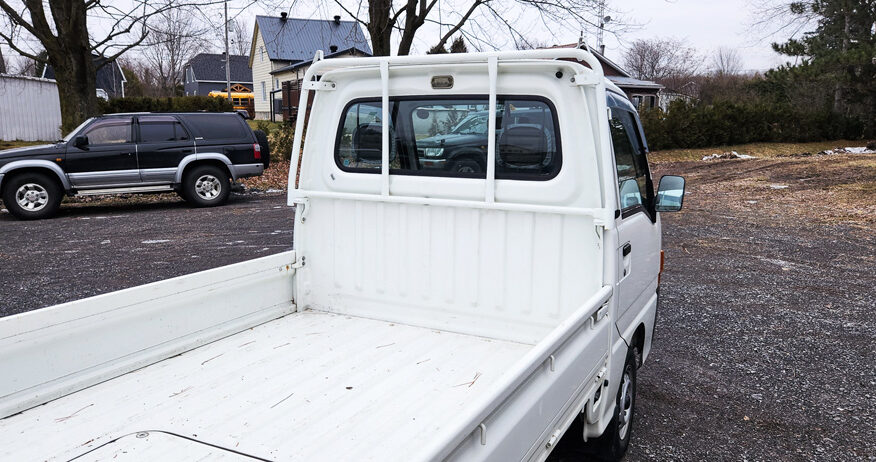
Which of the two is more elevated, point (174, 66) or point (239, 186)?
point (174, 66)

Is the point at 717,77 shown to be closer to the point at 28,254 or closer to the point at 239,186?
the point at 239,186

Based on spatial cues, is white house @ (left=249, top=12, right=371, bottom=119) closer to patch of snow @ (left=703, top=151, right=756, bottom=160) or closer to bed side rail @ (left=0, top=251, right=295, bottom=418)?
patch of snow @ (left=703, top=151, right=756, bottom=160)

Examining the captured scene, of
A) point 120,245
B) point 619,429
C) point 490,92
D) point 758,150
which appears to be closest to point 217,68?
point 758,150

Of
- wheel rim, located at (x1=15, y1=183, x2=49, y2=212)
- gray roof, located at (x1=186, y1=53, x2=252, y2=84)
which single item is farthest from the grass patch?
gray roof, located at (x1=186, y1=53, x2=252, y2=84)

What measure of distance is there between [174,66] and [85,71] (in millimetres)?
43116

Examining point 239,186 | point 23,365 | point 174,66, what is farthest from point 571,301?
point 174,66

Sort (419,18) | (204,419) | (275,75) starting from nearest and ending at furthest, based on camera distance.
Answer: (204,419)
(419,18)
(275,75)

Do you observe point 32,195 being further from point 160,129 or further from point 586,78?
point 586,78

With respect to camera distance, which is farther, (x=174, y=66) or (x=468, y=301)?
(x=174, y=66)

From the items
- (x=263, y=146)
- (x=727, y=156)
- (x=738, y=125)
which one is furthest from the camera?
(x=738, y=125)

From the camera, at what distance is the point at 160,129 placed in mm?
13094

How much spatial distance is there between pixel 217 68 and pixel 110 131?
6248cm

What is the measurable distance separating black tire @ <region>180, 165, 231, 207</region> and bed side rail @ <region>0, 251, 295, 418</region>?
1054 cm

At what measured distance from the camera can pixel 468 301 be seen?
3.50 meters
